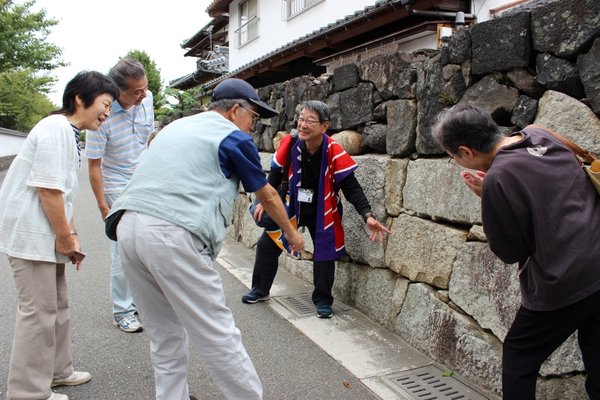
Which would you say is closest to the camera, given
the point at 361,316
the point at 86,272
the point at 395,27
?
the point at 361,316

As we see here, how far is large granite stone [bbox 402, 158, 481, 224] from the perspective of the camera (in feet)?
9.80

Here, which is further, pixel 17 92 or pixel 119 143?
pixel 17 92

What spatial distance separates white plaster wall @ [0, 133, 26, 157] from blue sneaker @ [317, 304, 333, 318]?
1995 centimetres

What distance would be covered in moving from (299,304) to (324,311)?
17.4 inches

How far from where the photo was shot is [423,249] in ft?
11.1

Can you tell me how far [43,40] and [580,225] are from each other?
23684 mm

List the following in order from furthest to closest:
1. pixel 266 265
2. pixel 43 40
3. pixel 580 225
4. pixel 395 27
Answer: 1. pixel 43 40
2. pixel 395 27
3. pixel 266 265
4. pixel 580 225

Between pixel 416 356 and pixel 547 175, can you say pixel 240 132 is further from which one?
pixel 416 356

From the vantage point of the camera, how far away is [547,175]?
72.6 inches

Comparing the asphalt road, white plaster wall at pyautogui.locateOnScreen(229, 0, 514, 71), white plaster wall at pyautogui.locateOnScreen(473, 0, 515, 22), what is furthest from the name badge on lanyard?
white plaster wall at pyautogui.locateOnScreen(473, 0, 515, 22)

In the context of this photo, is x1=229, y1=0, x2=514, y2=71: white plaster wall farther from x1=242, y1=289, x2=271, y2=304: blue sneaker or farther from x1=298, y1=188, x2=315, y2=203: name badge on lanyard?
x1=242, y1=289, x2=271, y2=304: blue sneaker

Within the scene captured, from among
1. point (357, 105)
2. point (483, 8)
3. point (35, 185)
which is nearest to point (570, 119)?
point (357, 105)

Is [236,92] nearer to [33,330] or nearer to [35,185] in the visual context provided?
[35,185]

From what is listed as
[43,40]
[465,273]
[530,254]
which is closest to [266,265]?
[465,273]
